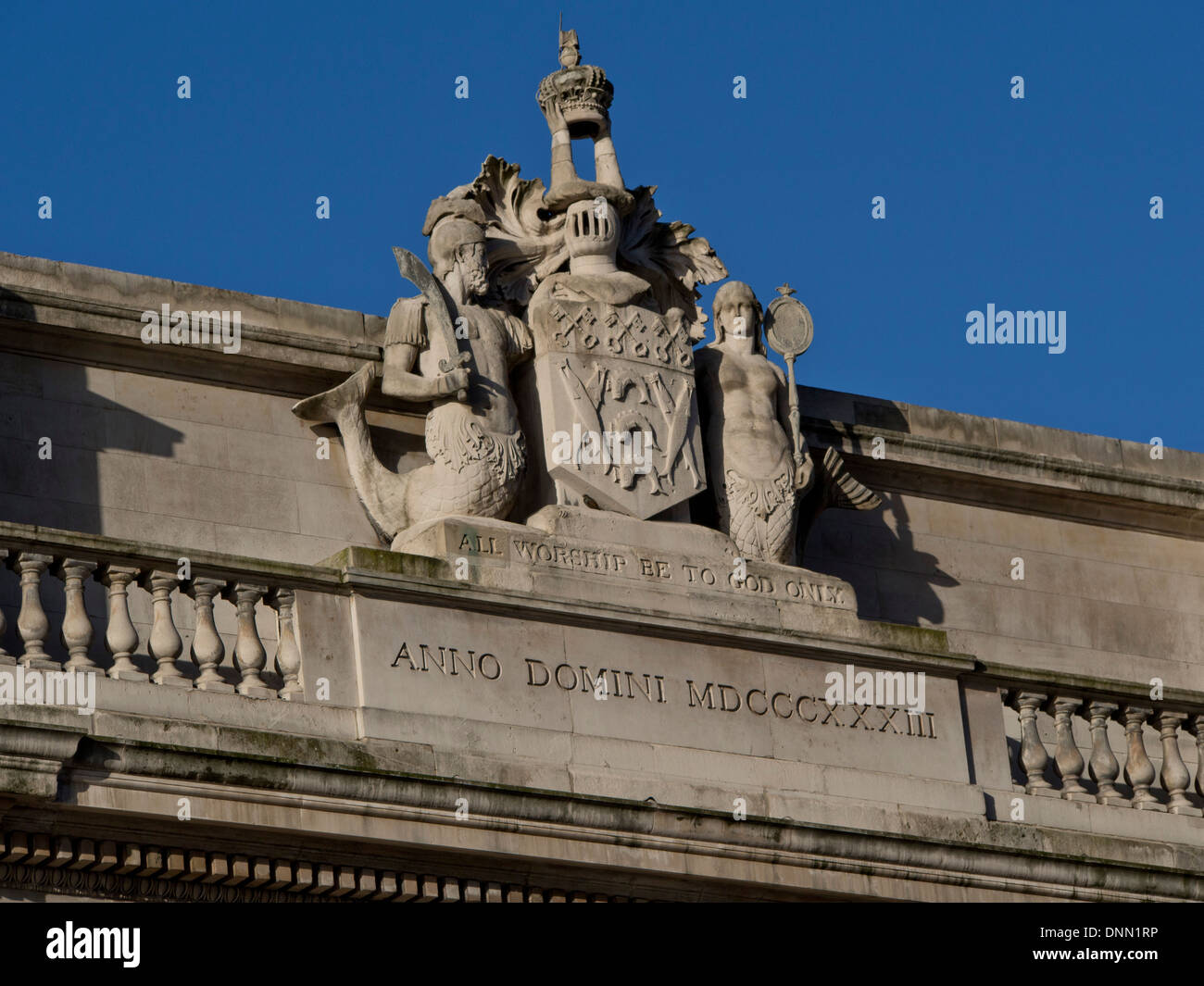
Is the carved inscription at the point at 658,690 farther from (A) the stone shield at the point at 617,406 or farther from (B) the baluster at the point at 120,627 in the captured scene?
(B) the baluster at the point at 120,627

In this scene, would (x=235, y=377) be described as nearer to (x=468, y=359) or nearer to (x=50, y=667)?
(x=468, y=359)

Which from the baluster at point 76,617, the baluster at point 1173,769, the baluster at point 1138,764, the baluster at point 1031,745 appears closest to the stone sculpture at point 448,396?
the baluster at point 76,617

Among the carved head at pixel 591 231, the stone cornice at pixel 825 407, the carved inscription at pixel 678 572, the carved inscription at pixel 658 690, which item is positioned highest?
the carved head at pixel 591 231

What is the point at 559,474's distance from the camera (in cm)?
2170

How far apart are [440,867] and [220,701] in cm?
159

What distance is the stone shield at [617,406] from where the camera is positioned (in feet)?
71.4

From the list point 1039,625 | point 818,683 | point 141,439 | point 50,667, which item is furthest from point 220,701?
point 1039,625

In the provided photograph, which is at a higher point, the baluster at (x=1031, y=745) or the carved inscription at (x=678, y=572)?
the carved inscription at (x=678, y=572)

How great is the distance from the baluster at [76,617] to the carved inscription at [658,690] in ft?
6.34

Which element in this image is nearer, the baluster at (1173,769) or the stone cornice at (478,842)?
the stone cornice at (478,842)

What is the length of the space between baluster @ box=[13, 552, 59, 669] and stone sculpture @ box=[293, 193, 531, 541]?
2.89 m
